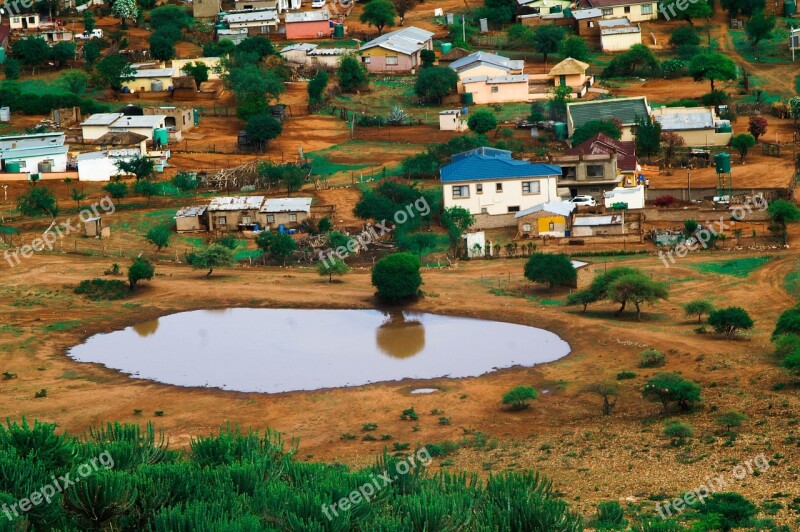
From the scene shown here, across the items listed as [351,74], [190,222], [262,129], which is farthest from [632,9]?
[190,222]

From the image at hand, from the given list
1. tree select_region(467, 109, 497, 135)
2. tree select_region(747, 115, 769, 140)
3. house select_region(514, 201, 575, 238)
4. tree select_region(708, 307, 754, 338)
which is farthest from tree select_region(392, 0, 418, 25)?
tree select_region(708, 307, 754, 338)

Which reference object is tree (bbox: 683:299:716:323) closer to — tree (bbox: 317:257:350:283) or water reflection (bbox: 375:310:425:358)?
water reflection (bbox: 375:310:425:358)

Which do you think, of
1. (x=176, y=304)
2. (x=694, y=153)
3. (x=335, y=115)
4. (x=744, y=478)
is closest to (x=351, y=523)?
(x=744, y=478)

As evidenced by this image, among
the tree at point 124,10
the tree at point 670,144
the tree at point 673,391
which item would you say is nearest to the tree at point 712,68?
the tree at point 670,144

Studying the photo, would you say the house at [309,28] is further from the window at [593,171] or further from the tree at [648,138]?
the window at [593,171]

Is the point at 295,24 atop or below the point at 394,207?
atop

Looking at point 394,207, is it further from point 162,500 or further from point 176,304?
point 162,500

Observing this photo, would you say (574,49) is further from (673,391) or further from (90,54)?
(673,391)
